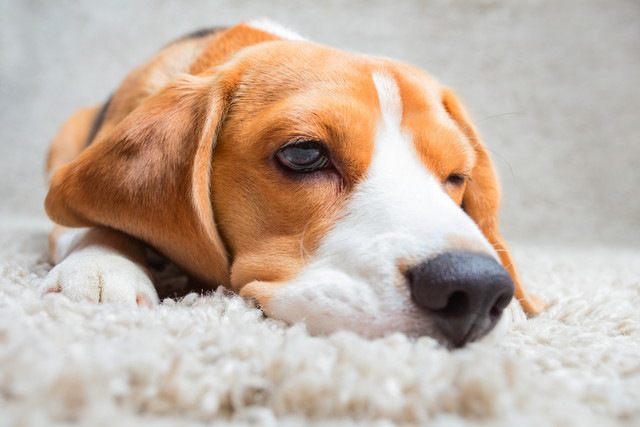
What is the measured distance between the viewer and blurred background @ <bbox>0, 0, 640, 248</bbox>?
543 centimetres

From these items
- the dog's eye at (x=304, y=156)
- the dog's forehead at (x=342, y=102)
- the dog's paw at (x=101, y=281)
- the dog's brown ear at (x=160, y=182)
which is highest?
the dog's forehead at (x=342, y=102)

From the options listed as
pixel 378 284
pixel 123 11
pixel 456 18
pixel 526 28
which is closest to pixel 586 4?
pixel 526 28

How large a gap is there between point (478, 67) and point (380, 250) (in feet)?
16.1

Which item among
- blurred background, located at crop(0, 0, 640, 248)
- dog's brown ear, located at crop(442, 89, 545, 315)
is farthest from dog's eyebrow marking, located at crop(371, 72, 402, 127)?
blurred background, located at crop(0, 0, 640, 248)

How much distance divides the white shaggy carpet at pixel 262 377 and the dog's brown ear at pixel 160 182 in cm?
41

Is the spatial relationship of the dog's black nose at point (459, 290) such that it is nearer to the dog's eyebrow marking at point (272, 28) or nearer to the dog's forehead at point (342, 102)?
the dog's forehead at point (342, 102)

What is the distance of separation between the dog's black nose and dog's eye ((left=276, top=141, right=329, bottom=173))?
474 mm

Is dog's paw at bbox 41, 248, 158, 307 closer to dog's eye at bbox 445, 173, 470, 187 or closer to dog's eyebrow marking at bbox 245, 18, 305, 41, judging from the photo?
dog's eye at bbox 445, 173, 470, 187

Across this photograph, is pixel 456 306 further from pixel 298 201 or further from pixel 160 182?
pixel 160 182

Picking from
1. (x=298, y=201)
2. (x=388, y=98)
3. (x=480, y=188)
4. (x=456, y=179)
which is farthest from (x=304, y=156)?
(x=480, y=188)

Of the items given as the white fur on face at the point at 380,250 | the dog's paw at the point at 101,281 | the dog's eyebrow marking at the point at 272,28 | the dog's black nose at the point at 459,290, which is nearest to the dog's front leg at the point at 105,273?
the dog's paw at the point at 101,281

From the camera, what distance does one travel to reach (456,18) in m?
5.79

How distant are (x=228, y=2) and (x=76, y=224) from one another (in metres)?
4.50

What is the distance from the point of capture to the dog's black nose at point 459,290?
3.79ft
